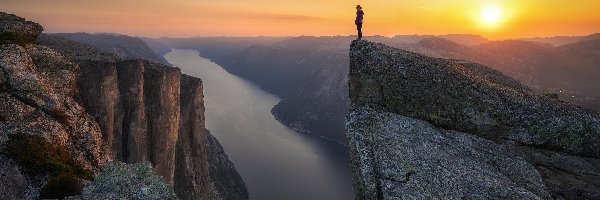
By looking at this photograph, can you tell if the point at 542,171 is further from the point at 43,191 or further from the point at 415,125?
the point at 43,191

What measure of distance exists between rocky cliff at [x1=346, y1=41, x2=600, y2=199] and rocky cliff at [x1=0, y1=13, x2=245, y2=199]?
75.5ft

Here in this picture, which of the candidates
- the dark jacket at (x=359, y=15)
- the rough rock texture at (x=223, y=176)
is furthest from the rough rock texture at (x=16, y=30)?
the rough rock texture at (x=223, y=176)

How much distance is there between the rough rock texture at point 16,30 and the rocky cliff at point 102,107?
12 centimetres

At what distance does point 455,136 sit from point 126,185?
77.8 feet

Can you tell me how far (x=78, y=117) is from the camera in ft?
130

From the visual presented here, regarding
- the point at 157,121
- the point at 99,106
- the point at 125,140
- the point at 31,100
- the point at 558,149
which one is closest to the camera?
the point at 558,149

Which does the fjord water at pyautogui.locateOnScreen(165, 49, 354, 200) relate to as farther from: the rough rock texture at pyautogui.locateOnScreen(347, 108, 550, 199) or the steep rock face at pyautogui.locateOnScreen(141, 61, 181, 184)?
the rough rock texture at pyautogui.locateOnScreen(347, 108, 550, 199)

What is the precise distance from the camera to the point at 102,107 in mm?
55312

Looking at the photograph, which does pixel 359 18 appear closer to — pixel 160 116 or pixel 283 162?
pixel 160 116

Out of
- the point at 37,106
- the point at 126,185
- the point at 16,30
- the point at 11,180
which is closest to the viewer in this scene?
the point at 11,180

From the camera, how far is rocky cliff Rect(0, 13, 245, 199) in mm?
34812

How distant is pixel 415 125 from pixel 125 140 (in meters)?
47.0

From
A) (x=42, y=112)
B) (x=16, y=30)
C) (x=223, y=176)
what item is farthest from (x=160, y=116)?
(x=223, y=176)

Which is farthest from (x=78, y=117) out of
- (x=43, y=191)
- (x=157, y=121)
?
(x=157, y=121)
